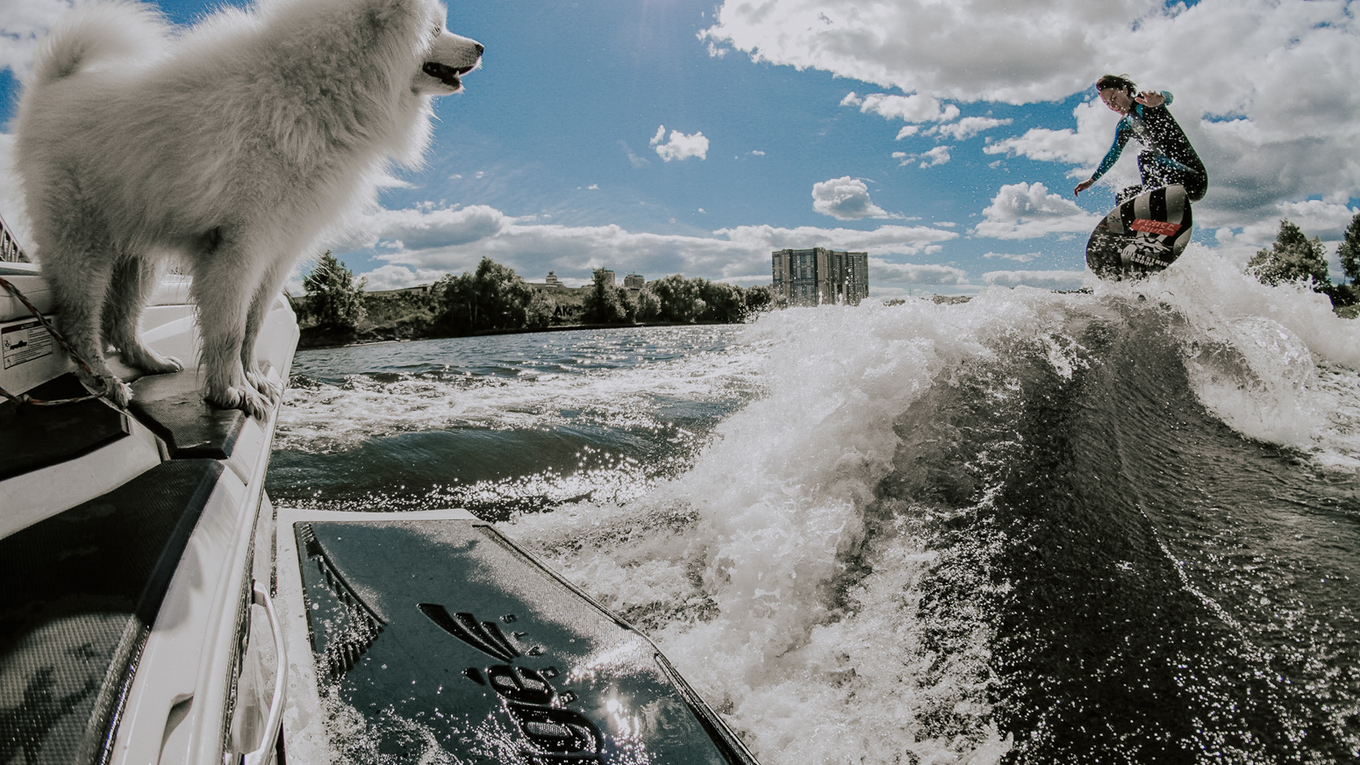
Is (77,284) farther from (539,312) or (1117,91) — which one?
(539,312)

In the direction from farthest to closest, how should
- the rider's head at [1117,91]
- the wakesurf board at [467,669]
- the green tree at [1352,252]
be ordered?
the green tree at [1352,252] < the rider's head at [1117,91] < the wakesurf board at [467,669]

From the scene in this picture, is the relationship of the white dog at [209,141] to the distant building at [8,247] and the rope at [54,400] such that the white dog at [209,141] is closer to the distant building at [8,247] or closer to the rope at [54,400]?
the rope at [54,400]

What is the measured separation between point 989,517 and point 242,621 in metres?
3.11

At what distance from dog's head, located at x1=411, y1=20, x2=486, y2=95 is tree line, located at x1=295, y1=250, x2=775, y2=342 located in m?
42.0

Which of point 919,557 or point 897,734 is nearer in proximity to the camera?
point 897,734

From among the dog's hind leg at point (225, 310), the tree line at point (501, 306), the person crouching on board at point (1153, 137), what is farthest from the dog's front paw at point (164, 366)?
the tree line at point (501, 306)

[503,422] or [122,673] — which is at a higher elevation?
[122,673]

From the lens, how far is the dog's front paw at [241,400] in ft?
7.51

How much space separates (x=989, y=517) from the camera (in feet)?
9.39

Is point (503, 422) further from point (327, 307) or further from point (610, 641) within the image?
point (327, 307)

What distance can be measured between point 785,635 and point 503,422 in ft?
15.2

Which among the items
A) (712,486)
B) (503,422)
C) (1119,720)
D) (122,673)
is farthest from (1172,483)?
(503,422)

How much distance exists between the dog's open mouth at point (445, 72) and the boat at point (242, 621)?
70.2 inches

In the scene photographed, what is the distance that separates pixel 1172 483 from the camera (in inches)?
119
